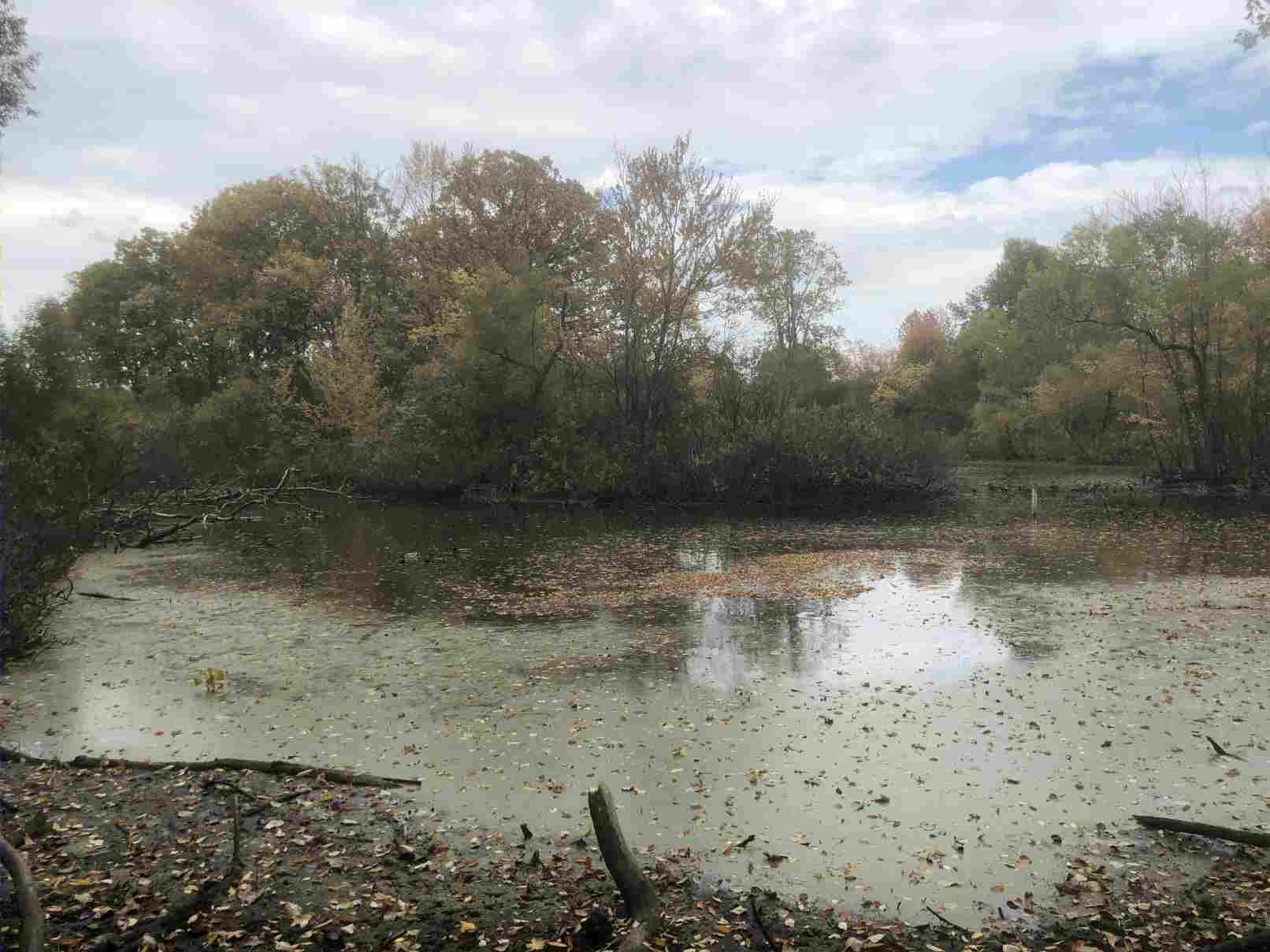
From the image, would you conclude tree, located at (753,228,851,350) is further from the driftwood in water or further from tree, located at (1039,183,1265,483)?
the driftwood in water

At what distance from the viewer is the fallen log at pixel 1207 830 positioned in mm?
4805

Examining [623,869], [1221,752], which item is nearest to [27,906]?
[623,869]

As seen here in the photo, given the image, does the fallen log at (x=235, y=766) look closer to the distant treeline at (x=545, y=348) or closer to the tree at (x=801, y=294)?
the distant treeline at (x=545, y=348)

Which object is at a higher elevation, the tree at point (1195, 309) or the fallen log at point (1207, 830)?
the tree at point (1195, 309)

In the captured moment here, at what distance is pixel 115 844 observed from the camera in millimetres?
5129

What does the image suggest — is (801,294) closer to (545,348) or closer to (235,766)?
(545,348)

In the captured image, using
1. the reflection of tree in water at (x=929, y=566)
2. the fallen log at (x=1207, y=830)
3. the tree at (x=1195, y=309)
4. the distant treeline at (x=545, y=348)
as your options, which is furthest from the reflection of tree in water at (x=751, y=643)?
the tree at (x=1195, y=309)

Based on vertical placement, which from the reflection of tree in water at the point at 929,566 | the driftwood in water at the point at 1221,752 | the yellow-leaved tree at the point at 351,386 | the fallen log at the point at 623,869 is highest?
the yellow-leaved tree at the point at 351,386

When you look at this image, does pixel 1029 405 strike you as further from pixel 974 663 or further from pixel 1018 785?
pixel 1018 785

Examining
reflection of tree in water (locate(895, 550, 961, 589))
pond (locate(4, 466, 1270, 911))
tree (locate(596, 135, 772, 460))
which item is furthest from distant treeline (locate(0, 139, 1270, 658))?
reflection of tree in water (locate(895, 550, 961, 589))

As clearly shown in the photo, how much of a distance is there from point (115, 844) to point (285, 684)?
367 centimetres

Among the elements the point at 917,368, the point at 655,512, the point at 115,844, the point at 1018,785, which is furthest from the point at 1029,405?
the point at 115,844

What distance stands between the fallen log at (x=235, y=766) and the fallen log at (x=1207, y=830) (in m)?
4.43

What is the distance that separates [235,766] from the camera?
6.39m
